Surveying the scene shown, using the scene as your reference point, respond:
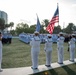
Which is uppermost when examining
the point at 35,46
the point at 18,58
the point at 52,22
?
the point at 52,22

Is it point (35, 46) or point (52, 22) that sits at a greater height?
point (52, 22)

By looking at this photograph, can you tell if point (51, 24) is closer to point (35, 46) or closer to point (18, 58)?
point (35, 46)

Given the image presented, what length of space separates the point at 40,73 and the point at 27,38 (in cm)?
2445

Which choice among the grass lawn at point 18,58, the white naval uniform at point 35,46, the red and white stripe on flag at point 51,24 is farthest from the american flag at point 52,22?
the grass lawn at point 18,58

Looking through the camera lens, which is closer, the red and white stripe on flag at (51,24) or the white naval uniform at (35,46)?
the white naval uniform at (35,46)

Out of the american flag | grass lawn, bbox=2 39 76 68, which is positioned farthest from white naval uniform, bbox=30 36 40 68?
the american flag

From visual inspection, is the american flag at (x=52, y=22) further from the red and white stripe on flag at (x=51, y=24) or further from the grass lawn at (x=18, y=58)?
the grass lawn at (x=18, y=58)

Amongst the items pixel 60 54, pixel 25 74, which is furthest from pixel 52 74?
pixel 60 54

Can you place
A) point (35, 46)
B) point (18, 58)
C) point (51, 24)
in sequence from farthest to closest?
point (18, 58) → point (51, 24) → point (35, 46)

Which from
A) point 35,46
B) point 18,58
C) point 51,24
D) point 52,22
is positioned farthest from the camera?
point 18,58

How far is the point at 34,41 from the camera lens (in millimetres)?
12438

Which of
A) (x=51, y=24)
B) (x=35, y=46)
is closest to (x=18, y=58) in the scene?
(x=51, y=24)

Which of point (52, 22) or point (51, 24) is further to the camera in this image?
point (52, 22)

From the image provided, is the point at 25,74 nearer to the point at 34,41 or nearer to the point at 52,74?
the point at 52,74
